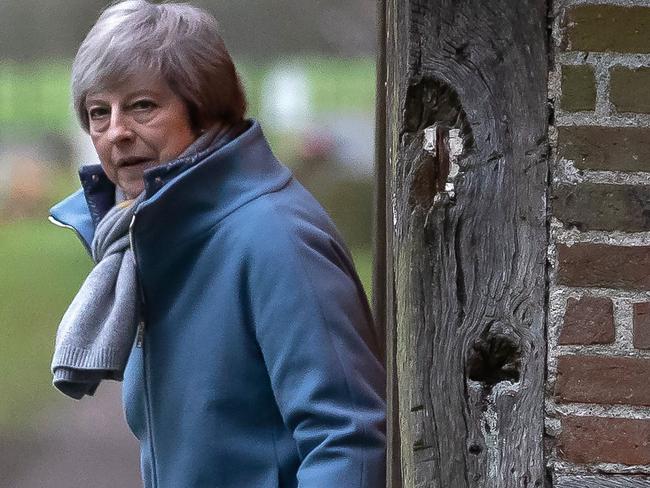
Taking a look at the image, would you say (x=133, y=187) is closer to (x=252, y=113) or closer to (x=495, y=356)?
(x=495, y=356)

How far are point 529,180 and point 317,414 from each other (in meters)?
0.51

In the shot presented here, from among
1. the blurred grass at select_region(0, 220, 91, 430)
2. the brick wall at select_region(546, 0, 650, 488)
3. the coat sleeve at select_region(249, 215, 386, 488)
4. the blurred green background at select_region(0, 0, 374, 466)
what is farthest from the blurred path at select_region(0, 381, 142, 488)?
the brick wall at select_region(546, 0, 650, 488)

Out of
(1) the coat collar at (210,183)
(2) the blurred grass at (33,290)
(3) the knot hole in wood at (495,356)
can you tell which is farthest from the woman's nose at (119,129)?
(2) the blurred grass at (33,290)

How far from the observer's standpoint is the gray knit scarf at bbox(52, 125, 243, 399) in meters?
2.05

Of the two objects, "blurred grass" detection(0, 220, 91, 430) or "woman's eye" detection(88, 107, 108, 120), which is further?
"blurred grass" detection(0, 220, 91, 430)

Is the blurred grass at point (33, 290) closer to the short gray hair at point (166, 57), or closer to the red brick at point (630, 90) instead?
the short gray hair at point (166, 57)

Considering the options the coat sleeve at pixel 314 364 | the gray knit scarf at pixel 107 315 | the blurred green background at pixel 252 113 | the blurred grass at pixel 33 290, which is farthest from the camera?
the blurred grass at pixel 33 290

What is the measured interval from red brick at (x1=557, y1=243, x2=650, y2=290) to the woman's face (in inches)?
29.7

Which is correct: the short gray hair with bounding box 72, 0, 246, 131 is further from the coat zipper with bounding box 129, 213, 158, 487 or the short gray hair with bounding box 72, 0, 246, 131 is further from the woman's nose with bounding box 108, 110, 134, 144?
the coat zipper with bounding box 129, 213, 158, 487

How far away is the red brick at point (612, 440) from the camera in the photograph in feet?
5.48

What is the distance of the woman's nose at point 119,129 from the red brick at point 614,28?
0.80 metres

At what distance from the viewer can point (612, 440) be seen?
1.67 meters

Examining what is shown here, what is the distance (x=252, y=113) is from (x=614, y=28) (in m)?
4.38

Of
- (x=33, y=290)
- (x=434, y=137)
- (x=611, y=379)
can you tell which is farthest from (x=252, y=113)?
(x=611, y=379)
